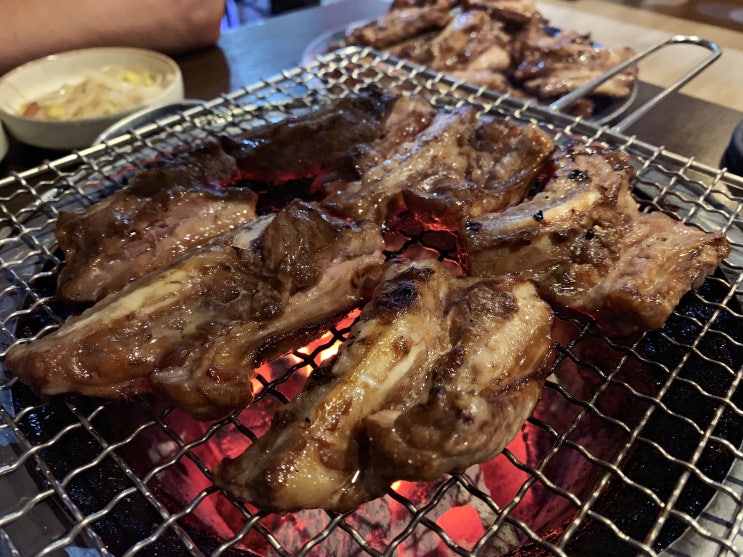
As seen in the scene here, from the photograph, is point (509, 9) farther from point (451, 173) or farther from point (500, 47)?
point (451, 173)

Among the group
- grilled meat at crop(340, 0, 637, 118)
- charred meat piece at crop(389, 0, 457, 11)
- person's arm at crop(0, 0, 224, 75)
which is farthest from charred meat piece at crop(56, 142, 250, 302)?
charred meat piece at crop(389, 0, 457, 11)

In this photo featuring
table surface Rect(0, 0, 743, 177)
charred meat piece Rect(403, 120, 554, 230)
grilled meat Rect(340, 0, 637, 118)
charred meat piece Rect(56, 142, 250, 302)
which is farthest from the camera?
grilled meat Rect(340, 0, 637, 118)

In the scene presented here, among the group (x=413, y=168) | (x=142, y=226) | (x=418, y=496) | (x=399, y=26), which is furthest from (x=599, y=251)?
(x=399, y=26)

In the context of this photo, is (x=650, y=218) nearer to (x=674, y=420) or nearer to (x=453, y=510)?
(x=674, y=420)

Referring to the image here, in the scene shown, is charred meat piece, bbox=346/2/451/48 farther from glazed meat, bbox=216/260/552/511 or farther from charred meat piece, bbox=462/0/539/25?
glazed meat, bbox=216/260/552/511

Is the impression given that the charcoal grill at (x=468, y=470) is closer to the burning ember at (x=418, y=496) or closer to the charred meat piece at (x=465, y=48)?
the burning ember at (x=418, y=496)

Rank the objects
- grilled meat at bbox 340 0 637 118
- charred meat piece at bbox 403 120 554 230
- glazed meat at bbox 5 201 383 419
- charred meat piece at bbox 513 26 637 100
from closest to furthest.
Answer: glazed meat at bbox 5 201 383 419 → charred meat piece at bbox 403 120 554 230 → charred meat piece at bbox 513 26 637 100 → grilled meat at bbox 340 0 637 118
